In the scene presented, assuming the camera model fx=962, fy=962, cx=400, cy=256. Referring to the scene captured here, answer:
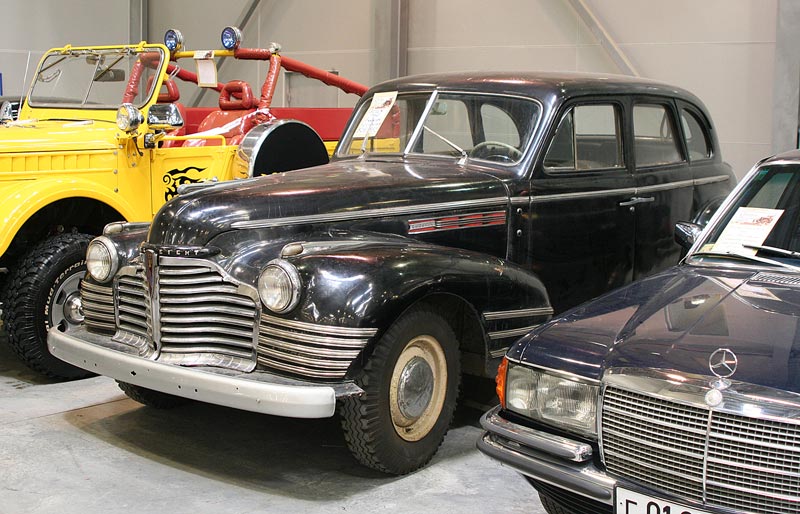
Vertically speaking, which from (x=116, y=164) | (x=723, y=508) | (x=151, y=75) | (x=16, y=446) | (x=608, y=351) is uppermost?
(x=151, y=75)

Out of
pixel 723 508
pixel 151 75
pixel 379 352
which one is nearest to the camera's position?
pixel 723 508

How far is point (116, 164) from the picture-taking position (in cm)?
614

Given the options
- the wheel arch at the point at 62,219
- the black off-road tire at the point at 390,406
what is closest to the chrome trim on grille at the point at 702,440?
the black off-road tire at the point at 390,406

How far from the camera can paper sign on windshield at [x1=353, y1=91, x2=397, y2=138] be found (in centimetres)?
547

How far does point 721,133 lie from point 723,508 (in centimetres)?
747

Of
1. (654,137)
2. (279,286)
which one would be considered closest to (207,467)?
(279,286)

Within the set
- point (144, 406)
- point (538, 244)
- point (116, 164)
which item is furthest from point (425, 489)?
point (116, 164)

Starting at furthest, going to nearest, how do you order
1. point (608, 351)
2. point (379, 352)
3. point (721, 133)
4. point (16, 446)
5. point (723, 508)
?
1. point (721, 133)
2. point (16, 446)
3. point (379, 352)
4. point (608, 351)
5. point (723, 508)

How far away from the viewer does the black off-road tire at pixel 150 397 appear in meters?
4.98

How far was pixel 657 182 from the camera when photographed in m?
5.65

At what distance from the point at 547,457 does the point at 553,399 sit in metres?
0.18

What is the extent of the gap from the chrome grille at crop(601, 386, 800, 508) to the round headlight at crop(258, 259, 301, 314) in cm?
140

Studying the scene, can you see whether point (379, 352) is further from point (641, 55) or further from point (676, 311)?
point (641, 55)

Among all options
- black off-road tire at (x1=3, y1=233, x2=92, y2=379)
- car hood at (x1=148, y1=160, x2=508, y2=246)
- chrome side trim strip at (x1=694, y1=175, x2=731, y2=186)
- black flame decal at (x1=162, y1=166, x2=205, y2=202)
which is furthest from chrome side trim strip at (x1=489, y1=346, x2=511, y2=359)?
black flame decal at (x1=162, y1=166, x2=205, y2=202)
